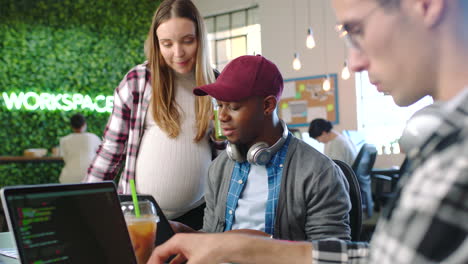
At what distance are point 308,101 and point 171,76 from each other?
208 inches

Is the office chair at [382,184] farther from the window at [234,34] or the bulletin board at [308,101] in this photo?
the window at [234,34]

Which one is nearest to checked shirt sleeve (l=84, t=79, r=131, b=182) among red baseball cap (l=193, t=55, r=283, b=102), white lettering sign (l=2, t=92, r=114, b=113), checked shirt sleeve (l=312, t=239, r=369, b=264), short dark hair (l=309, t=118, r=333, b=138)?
red baseball cap (l=193, t=55, r=283, b=102)

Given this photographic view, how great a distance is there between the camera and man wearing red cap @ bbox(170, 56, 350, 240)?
1.34 meters

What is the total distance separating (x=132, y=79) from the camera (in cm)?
171

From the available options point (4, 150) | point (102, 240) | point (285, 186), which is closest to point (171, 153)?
point (285, 186)

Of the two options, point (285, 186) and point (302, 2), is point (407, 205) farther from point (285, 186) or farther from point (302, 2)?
point (302, 2)

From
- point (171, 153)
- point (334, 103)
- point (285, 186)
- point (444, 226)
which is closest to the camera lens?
point (444, 226)

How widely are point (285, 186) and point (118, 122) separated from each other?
0.68m

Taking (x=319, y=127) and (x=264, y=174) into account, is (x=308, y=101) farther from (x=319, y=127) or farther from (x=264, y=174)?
(x=264, y=174)

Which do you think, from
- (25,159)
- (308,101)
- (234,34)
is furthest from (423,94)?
(234,34)

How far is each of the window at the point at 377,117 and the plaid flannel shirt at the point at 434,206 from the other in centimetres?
620

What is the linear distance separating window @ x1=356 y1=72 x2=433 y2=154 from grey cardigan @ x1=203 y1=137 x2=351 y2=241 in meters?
5.17

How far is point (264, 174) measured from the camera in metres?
1.47

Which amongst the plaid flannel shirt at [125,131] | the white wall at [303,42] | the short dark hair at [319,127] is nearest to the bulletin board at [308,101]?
the white wall at [303,42]
